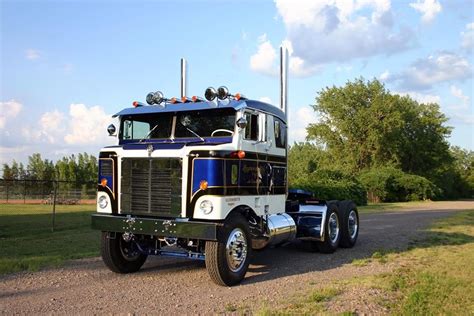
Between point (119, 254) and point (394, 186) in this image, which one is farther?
point (394, 186)

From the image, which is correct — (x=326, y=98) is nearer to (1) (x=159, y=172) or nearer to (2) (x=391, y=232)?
(2) (x=391, y=232)

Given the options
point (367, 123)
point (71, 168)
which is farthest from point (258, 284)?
point (71, 168)

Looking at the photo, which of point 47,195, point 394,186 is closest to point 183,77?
point 47,195

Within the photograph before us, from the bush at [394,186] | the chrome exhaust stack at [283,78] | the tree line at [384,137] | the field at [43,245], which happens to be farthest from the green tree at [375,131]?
the chrome exhaust stack at [283,78]

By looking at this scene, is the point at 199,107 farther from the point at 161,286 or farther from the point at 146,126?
the point at 161,286

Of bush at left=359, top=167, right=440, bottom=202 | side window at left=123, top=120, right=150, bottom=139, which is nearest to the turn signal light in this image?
side window at left=123, top=120, right=150, bottom=139

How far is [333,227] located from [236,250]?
4.47 meters

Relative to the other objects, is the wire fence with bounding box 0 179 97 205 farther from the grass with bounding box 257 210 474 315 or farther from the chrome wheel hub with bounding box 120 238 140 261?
the grass with bounding box 257 210 474 315

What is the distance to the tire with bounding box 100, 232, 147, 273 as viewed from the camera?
8.95 meters

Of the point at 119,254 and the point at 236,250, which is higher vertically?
the point at 236,250

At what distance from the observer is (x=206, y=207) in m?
7.86

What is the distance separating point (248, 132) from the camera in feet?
29.2

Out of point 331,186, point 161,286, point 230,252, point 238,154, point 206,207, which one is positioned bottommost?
point 161,286

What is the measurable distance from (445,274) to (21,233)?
13569 mm
